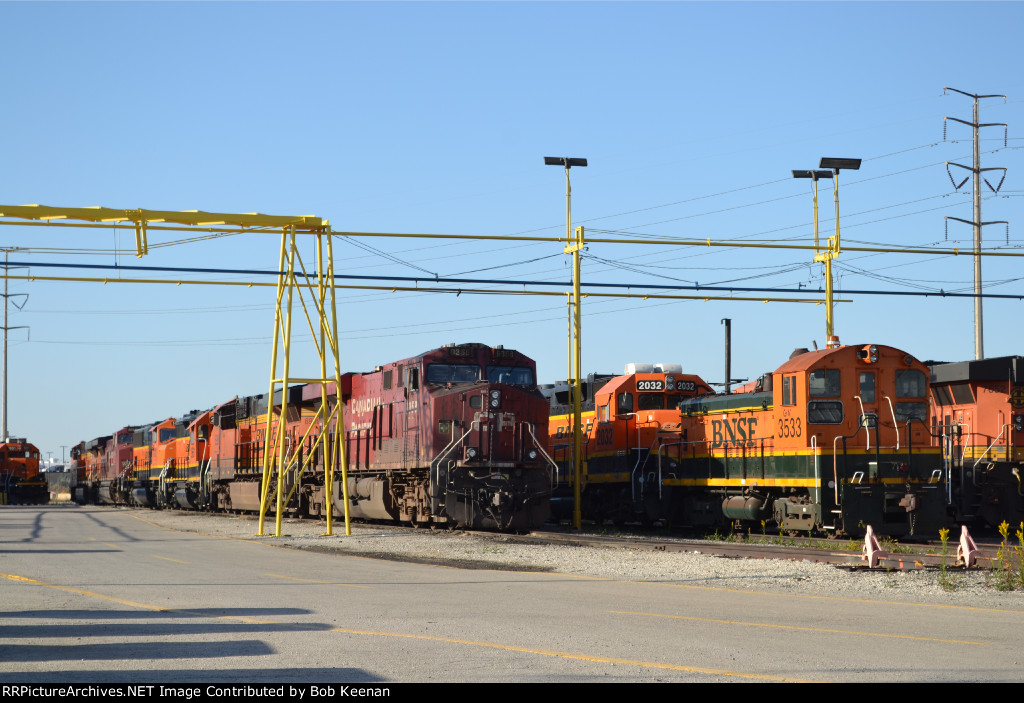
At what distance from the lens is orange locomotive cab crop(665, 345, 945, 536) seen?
2097 cm

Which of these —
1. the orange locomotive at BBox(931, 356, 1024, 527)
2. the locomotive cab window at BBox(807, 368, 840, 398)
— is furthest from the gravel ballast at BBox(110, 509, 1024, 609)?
the orange locomotive at BBox(931, 356, 1024, 527)

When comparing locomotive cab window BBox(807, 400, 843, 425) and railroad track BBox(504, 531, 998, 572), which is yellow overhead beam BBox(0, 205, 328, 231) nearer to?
railroad track BBox(504, 531, 998, 572)

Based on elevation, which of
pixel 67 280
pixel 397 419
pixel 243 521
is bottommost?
pixel 243 521

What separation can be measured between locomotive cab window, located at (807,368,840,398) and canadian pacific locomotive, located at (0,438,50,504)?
57.1 metres

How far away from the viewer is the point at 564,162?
2980 cm

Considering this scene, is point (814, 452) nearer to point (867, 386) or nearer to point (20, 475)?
point (867, 386)

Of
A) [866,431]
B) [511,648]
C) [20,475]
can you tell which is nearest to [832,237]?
[866,431]

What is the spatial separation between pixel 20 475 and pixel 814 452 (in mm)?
58285

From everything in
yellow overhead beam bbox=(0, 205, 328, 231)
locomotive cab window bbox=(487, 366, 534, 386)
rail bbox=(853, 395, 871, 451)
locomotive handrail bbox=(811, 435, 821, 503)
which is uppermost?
yellow overhead beam bbox=(0, 205, 328, 231)

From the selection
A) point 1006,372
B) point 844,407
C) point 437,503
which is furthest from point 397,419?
point 1006,372

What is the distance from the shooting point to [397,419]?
2653cm
